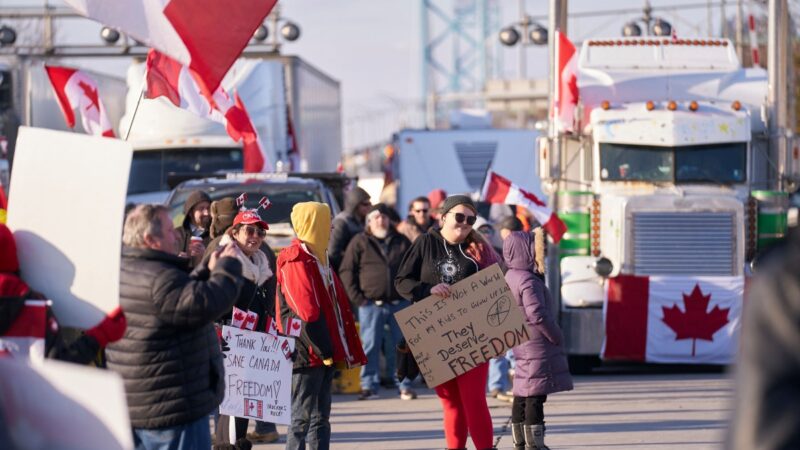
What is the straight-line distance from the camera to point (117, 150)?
5.95 meters

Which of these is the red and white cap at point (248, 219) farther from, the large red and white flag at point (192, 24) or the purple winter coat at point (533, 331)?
the purple winter coat at point (533, 331)

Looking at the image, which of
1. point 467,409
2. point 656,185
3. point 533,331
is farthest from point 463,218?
point 656,185

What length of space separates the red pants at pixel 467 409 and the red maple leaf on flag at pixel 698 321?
6982mm

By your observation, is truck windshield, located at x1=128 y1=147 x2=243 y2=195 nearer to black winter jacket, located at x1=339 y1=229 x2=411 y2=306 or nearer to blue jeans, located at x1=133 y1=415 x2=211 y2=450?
black winter jacket, located at x1=339 y1=229 x2=411 y2=306

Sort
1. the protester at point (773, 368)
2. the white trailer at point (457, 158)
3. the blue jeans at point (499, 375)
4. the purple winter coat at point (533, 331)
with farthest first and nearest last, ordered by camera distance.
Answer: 1. the white trailer at point (457, 158)
2. the blue jeans at point (499, 375)
3. the purple winter coat at point (533, 331)
4. the protester at point (773, 368)

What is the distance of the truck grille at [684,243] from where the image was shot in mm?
15828

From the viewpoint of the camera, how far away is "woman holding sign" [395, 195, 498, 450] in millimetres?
8875

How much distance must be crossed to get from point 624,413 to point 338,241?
342cm

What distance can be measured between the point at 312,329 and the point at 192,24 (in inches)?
75.1

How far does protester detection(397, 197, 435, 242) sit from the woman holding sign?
6110mm

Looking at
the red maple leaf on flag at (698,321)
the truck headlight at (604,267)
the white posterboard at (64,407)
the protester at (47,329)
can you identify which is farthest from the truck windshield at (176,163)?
the white posterboard at (64,407)

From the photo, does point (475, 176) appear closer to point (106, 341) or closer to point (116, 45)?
point (116, 45)

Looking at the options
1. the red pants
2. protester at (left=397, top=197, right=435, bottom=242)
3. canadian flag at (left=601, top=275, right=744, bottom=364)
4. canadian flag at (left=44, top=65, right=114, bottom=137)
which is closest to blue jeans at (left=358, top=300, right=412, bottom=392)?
protester at (left=397, top=197, right=435, bottom=242)

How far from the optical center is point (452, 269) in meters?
9.09
